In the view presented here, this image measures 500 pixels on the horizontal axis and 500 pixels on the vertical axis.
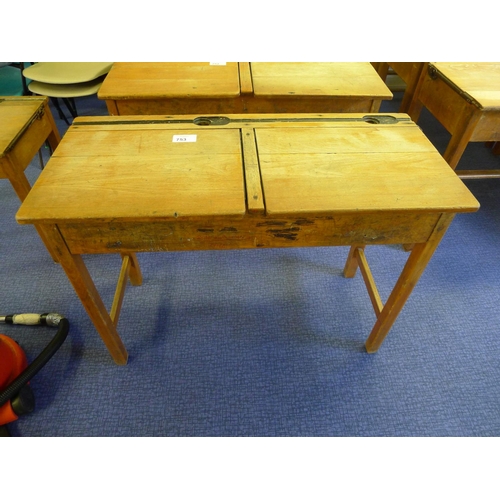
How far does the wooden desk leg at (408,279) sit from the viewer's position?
3.30 feet

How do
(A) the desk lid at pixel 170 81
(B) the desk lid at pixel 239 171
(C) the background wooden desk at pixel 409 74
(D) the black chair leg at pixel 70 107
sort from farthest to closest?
1. (D) the black chair leg at pixel 70 107
2. (C) the background wooden desk at pixel 409 74
3. (A) the desk lid at pixel 170 81
4. (B) the desk lid at pixel 239 171

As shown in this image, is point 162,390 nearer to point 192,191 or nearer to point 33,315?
point 33,315

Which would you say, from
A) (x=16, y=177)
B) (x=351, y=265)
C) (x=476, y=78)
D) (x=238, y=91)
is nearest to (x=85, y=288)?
(x=16, y=177)

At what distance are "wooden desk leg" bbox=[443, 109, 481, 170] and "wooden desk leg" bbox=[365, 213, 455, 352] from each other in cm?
80

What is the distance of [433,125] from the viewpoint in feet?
9.28

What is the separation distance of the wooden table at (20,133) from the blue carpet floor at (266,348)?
0.59 m

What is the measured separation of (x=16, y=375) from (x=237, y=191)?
111 cm

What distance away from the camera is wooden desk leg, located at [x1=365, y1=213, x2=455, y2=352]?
1.00 meters

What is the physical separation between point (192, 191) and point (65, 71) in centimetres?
198

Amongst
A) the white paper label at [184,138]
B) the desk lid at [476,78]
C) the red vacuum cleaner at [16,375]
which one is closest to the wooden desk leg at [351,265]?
the desk lid at [476,78]

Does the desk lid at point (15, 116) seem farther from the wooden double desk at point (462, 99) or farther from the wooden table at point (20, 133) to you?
the wooden double desk at point (462, 99)

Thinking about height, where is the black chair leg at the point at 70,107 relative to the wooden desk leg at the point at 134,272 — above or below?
above

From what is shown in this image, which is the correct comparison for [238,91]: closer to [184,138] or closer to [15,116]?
[184,138]

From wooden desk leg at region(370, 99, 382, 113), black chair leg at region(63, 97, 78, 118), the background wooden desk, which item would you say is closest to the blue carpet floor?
wooden desk leg at region(370, 99, 382, 113)
